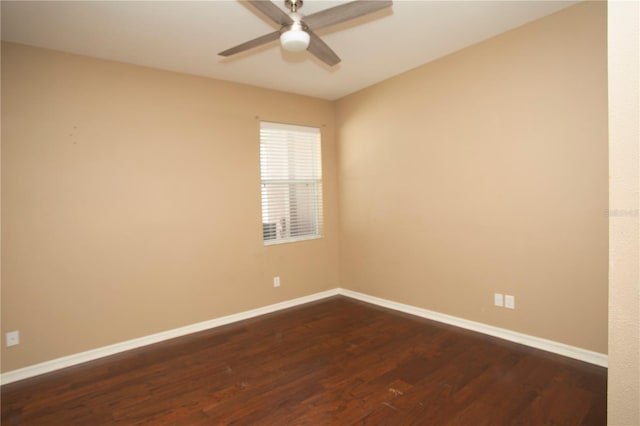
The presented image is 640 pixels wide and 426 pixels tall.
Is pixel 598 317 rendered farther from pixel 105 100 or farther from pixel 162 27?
pixel 105 100

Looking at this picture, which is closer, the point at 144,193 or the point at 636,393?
the point at 636,393

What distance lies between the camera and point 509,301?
2.99 m

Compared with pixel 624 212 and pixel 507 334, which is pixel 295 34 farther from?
pixel 507 334

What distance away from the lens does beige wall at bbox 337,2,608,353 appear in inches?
99.1

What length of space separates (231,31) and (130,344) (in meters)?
3.00

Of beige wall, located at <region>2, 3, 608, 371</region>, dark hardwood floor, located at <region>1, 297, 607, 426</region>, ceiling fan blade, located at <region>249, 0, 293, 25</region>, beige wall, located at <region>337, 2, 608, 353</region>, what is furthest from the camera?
beige wall, located at <region>2, 3, 608, 371</region>

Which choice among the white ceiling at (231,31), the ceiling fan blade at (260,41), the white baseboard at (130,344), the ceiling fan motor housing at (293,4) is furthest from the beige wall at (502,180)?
the ceiling fan blade at (260,41)

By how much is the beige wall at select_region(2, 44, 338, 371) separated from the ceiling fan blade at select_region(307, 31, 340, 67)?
68.3 inches

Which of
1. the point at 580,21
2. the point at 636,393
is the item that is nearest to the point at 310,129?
the point at 580,21

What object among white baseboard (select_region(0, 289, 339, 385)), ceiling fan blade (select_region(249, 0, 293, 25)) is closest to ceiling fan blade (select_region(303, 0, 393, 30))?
ceiling fan blade (select_region(249, 0, 293, 25))

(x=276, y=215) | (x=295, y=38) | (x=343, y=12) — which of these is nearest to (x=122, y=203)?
(x=276, y=215)

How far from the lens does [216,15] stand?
2.44 meters

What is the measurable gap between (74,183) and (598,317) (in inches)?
Result: 175

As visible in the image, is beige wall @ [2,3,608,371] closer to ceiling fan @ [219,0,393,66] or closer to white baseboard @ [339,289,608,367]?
white baseboard @ [339,289,608,367]
